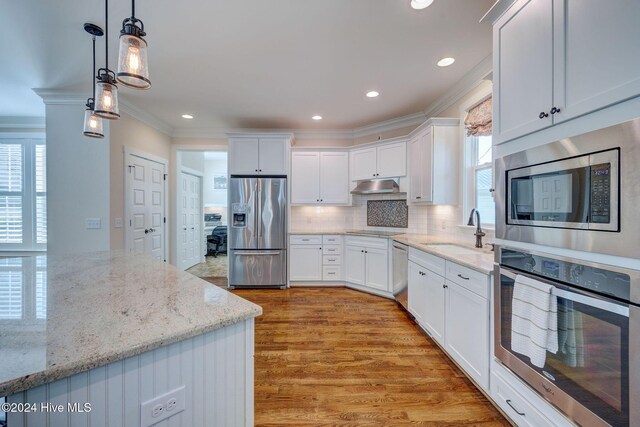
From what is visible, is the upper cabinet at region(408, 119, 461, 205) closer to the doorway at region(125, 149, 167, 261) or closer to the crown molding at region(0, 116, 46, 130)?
the doorway at region(125, 149, 167, 261)

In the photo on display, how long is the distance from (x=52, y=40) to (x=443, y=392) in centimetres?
420

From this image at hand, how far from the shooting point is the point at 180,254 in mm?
5055

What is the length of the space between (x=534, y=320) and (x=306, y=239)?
3.31m

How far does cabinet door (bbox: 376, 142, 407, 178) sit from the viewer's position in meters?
3.78

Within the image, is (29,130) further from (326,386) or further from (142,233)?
(326,386)

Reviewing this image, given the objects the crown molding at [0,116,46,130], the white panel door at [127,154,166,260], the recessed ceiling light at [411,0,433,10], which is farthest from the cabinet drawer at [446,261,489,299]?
the crown molding at [0,116,46,130]

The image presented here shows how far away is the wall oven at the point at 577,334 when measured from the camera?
→ 929 mm

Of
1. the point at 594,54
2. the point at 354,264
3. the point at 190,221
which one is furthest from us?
the point at 190,221

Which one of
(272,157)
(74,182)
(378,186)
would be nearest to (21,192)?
(74,182)

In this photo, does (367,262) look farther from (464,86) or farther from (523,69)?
(523,69)

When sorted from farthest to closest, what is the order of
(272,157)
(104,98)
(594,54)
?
(272,157) → (104,98) → (594,54)

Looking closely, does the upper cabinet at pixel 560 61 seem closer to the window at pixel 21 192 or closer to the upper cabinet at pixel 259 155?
the upper cabinet at pixel 259 155

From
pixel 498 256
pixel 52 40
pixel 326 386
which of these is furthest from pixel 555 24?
pixel 52 40

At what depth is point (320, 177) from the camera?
4.46 m
